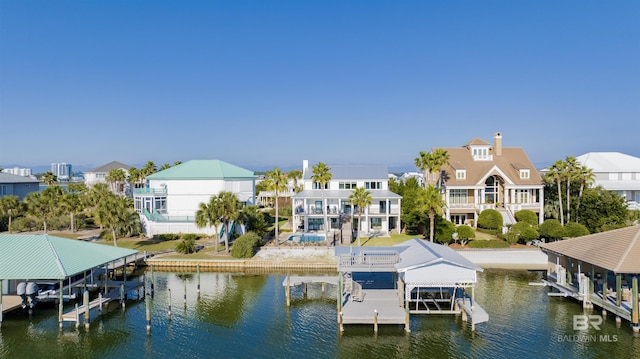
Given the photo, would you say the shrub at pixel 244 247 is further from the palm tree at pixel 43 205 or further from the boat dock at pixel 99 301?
the palm tree at pixel 43 205

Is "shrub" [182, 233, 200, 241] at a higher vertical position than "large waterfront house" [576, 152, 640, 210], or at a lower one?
lower

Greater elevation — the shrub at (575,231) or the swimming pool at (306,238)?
the shrub at (575,231)

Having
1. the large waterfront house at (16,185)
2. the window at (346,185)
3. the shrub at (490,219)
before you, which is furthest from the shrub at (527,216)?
the large waterfront house at (16,185)

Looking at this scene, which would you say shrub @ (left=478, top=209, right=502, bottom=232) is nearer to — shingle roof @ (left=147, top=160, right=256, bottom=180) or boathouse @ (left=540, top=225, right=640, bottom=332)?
boathouse @ (left=540, top=225, right=640, bottom=332)

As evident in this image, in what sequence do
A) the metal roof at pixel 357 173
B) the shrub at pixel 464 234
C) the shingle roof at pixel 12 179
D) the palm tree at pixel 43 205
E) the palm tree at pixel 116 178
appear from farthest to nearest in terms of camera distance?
the palm tree at pixel 116 178 → the shingle roof at pixel 12 179 → the metal roof at pixel 357 173 → the palm tree at pixel 43 205 → the shrub at pixel 464 234

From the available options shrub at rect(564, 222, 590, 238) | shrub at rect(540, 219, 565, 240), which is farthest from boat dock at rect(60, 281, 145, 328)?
shrub at rect(564, 222, 590, 238)

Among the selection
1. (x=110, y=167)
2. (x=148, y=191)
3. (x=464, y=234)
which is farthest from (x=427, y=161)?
(x=110, y=167)
